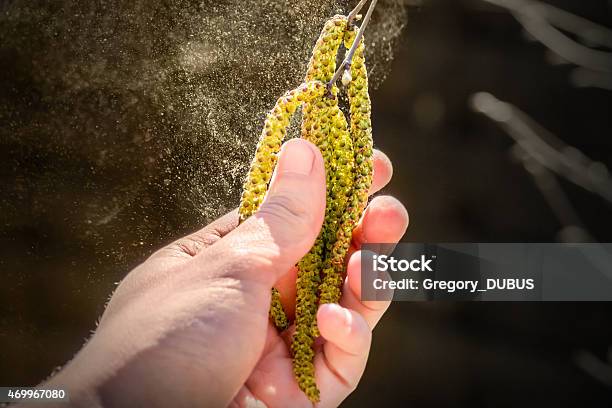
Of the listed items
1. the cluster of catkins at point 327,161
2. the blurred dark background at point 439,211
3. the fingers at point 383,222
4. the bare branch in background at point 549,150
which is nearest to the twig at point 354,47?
the cluster of catkins at point 327,161

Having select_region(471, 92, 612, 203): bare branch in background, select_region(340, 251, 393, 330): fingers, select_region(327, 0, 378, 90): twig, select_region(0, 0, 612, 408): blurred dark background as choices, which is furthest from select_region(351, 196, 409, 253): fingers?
select_region(471, 92, 612, 203): bare branch in background

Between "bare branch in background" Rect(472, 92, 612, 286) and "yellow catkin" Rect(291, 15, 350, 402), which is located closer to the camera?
"yellow catkin" Rect(291, 15, 350, 402)

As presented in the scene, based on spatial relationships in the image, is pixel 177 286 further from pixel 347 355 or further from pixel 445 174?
pixel 445 174

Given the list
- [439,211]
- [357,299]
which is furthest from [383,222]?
[439,211]

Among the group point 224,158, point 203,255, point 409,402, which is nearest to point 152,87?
point 224,158

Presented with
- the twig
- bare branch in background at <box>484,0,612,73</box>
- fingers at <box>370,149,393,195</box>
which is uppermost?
the twig

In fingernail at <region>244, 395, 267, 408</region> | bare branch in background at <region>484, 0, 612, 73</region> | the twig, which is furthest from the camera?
bare branch in background at <region>484, 0, 612, 73</region>

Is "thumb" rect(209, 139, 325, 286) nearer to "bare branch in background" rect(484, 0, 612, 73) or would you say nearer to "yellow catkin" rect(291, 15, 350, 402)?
"yellow catkin" rect(291, 15, 350, 402)
